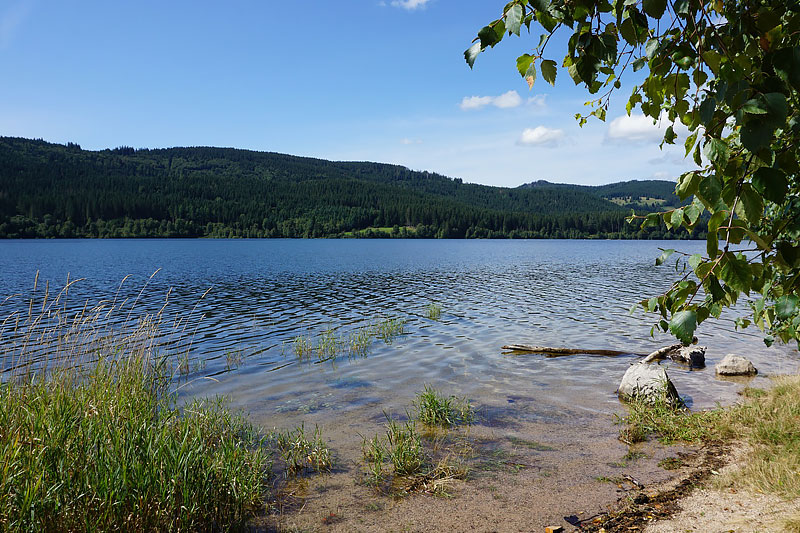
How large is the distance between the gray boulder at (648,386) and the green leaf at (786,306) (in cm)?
1107

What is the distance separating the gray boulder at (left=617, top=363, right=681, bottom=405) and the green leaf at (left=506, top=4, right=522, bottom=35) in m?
12.6

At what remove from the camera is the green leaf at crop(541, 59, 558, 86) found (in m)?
2.35

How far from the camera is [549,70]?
2.37 metres

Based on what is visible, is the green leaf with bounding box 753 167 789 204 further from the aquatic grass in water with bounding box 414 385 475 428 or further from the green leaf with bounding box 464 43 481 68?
the aquatic grass in water with bounding box 414 385 475 428

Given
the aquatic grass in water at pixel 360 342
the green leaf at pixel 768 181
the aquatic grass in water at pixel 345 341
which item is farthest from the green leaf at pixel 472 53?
the aquatic grass in water at pixel 360 342

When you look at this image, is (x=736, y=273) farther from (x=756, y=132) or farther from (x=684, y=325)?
(x=756, y=132)

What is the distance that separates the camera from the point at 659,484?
8.26 meters

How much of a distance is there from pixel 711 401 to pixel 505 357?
7.31m

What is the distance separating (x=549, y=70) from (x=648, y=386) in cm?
1260

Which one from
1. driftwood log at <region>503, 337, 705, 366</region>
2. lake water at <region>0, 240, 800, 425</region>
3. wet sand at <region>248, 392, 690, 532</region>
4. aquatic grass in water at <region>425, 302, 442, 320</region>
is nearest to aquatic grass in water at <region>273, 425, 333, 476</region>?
wet sand at <region>248, 392, 690, 532</region>

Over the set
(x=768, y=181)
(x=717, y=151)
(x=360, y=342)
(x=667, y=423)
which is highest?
(x=717, y=151)

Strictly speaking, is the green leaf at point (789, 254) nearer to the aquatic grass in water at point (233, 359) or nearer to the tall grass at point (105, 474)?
the tall grass at point (105, 474)

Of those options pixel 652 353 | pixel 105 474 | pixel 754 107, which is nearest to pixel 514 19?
pixel 754 107

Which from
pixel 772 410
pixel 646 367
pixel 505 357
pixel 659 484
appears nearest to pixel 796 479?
pixel 659 484
